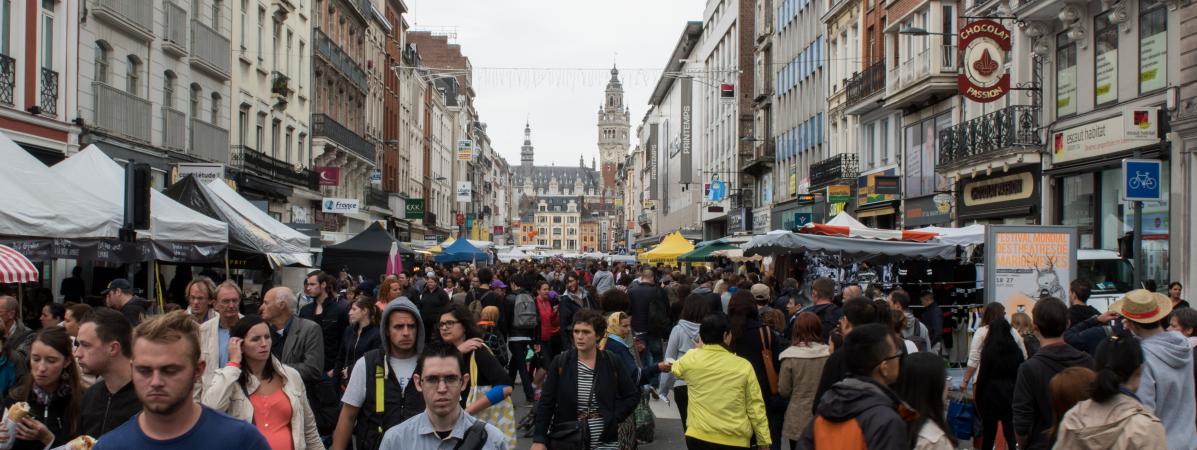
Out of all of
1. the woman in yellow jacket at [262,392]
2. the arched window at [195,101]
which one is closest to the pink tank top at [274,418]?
the woman in yellow jacket at [262,392]

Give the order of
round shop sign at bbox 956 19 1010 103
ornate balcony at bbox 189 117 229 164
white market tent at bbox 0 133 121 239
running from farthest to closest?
ornate balcony at bbox 189 117 229 164
round shop sign at bbox 956 19 1010 103
white market tent at bbox 0 133 121 239

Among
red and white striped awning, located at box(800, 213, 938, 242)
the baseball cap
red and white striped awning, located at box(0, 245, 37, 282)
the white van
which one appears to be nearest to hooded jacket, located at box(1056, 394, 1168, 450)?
the baseball cap

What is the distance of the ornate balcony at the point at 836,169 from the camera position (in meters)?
37.8

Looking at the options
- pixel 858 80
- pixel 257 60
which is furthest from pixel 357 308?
pixel 858 80

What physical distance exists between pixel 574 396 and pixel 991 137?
2085cm

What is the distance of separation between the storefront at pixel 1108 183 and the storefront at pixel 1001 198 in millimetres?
1041

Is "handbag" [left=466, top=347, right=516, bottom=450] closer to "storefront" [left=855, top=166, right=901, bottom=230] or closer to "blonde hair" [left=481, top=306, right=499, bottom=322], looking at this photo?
"blonde hair" [left=481, top=306, right=499, bottom=322]

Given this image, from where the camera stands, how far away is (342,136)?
45.1m

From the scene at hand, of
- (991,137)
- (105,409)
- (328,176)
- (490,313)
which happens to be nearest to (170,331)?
(105,409)

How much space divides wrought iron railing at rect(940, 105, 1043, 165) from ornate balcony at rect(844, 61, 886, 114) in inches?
226

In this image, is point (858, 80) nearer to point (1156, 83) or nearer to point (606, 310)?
point (1156, 83)

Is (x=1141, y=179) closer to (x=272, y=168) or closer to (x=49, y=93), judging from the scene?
(x=49, y=93)

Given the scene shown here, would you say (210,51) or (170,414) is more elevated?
(210,51)

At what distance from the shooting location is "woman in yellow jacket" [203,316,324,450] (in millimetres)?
5707
